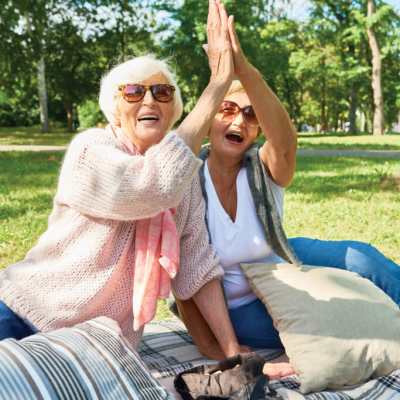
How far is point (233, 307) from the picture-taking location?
3129 mm

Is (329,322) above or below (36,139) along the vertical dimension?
above

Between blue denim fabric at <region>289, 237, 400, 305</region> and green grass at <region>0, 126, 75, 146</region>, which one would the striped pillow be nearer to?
blue denim fabric at <region>289, 237, 400, 305</region>

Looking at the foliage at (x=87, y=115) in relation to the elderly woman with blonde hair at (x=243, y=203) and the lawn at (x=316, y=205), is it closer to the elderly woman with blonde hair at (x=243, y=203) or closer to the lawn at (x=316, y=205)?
the lawn at (x=316, y=205)

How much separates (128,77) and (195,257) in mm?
888

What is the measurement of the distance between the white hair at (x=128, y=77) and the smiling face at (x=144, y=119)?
0.03 meters

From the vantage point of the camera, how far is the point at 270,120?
114 inches

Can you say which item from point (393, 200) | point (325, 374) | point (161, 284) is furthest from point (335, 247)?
point (393, 200)

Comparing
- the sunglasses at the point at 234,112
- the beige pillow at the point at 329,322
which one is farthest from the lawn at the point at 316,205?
the sunglasses at the point at 234,112

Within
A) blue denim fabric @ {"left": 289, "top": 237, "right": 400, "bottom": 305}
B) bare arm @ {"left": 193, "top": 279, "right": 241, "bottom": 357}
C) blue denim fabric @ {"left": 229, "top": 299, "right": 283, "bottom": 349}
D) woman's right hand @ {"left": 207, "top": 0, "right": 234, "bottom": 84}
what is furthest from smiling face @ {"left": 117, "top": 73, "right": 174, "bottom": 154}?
blue denim fabric @ {"left": 289, "top": 237, "right": 400, "bottom": 305}

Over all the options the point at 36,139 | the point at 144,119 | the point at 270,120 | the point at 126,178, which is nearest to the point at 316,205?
the point at 270,120

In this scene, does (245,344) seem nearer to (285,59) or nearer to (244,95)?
(244,95)

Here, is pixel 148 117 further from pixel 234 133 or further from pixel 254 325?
pixel 254 325

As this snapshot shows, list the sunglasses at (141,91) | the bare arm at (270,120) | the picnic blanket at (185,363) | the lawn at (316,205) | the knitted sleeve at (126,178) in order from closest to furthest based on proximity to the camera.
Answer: the knitted sleeve at (126,178), the sunglasses at (141,91), the picnic blanket at (185,363), the bare arm at (270,120), the lawn at (316,205)

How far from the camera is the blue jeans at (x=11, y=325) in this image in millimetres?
2439
